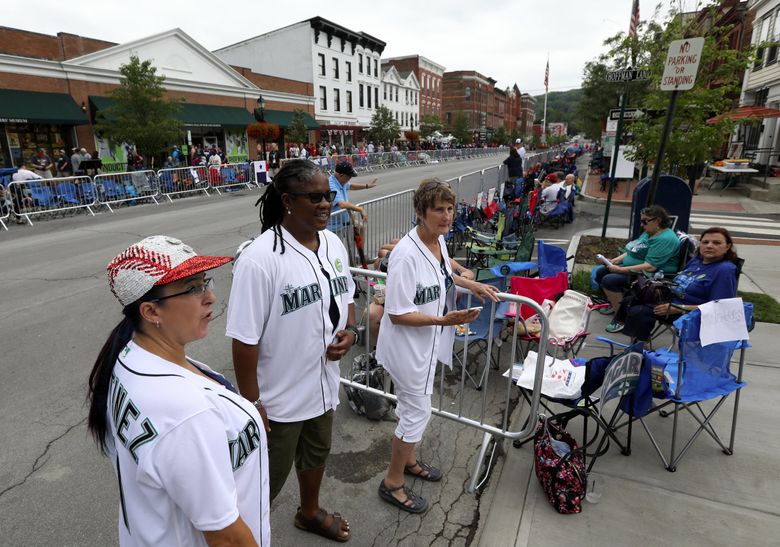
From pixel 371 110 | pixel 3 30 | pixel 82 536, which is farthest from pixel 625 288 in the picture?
pixel 371 110

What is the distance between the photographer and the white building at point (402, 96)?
57.2 m

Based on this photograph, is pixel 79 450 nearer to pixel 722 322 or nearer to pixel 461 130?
pixel 722 322

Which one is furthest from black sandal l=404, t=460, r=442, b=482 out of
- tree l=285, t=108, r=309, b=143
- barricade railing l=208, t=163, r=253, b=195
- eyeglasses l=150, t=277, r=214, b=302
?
tree l=285, t=108, r=309, b=143

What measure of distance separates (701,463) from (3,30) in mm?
27565

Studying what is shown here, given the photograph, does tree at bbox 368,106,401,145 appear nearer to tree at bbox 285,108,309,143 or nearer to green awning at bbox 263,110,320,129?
green awning at bbox 263,110,320,129

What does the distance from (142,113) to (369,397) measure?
1907 centimetres

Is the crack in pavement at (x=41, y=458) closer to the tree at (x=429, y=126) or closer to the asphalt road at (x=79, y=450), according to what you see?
the asphalt road at (x=79, y=450)

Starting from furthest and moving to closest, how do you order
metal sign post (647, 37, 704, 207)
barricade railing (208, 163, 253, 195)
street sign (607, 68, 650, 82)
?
barricade railing (208, 163, 253, 195) < street sign (607, 68, 650, 82) < metal sign post (647, 37, 704, 207)

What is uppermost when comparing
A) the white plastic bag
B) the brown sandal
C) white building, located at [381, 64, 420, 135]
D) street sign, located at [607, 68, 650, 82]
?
white building, located at [381, 64, 420, 135]

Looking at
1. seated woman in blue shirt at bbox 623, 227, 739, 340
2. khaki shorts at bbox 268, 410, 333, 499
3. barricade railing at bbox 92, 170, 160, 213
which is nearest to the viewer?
khaki shorts at bbox 268, 410, 333, 499

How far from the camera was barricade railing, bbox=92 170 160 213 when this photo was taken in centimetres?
1477

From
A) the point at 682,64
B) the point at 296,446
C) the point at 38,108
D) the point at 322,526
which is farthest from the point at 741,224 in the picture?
the point at 38,108

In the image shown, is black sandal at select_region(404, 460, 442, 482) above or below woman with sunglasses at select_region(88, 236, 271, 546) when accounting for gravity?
below

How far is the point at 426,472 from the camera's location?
328 centimetres
